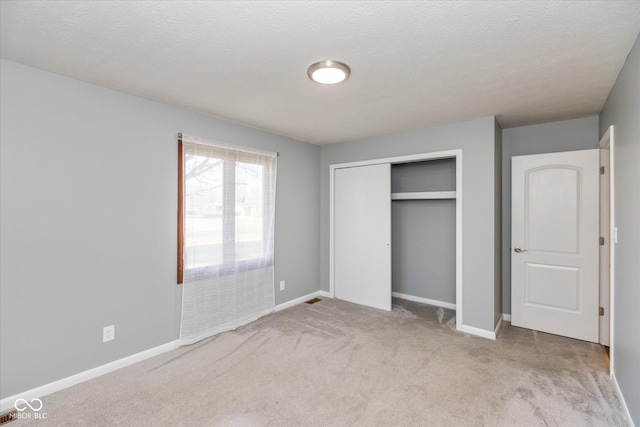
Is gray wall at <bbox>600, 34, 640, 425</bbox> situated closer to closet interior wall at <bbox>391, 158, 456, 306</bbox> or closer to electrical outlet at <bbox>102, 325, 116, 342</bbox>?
closet interior wall at <bbox>391, 158, 456, 306</bbox>

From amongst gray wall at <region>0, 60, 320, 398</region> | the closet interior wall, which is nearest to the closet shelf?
the closet interior wall

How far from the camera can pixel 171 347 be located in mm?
2943

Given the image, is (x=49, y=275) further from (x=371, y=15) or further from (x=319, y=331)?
(x=371, y=15)

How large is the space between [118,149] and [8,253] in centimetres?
106

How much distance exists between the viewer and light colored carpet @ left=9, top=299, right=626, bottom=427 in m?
1.97

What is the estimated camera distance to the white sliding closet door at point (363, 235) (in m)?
4.12

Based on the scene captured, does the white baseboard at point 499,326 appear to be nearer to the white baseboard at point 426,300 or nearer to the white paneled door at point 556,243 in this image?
the white paneled door at point 556,243

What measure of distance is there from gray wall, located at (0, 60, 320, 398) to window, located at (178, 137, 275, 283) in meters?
0.14

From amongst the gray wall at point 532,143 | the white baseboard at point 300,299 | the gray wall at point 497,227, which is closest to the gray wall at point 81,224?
the white baseboard at point 300,299

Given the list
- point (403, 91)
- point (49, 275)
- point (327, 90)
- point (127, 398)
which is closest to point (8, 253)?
point (49, 275)

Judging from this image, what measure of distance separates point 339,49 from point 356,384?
2420 mm

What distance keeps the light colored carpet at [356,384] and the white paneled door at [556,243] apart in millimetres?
247

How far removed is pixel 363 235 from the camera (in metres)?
4.34

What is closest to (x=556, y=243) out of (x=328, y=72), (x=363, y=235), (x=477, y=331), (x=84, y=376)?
(x=477, y=331)
